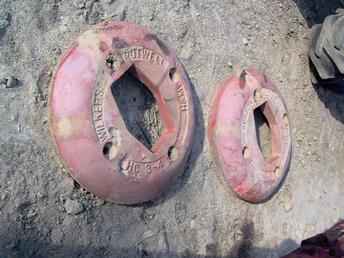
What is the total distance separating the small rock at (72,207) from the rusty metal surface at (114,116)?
47mm

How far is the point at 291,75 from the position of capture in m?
1.69

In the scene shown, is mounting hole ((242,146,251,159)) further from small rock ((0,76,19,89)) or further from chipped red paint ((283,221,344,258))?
small rock ((0,76,19,89))

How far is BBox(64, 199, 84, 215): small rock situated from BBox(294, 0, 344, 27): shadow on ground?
115 cm

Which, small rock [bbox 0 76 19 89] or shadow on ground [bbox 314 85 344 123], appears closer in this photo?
small rock [bbox 0 76 19 89]

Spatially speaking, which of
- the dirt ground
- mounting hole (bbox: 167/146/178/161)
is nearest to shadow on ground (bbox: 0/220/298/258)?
the dirt ground

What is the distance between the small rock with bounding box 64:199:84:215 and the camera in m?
1.07

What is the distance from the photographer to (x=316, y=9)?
1.83 meters

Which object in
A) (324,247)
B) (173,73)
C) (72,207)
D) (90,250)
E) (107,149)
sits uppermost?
(173,73)

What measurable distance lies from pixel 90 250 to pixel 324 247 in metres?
0.67

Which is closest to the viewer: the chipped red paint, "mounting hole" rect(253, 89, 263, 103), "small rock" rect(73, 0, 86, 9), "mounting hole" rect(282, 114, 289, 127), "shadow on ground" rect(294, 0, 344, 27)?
"small rock" rect(73, 0, 86, 9)

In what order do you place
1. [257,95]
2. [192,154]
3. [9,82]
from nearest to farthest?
[9,82] → [192,154] → [257,95]

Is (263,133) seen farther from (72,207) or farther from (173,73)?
(72,207)

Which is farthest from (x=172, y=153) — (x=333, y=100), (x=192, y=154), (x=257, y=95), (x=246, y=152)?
(x=333, y=100)

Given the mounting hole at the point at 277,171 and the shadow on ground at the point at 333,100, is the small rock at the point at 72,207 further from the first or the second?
the shadow on ground at the point at 333,100
